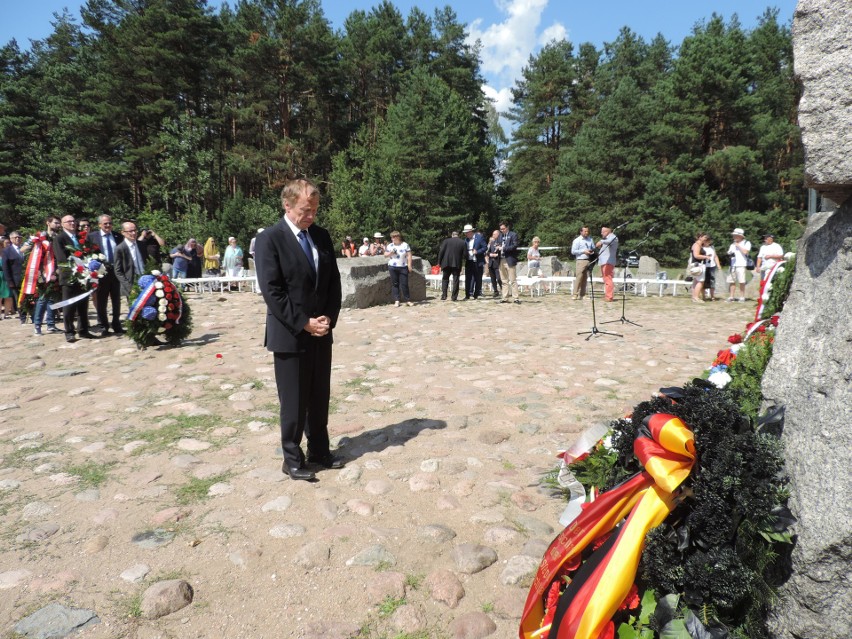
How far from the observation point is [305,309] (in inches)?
148

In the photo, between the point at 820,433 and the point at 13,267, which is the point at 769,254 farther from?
the point at 13,267

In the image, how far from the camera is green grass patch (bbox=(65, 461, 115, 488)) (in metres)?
3.82

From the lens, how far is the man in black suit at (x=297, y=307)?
3674 millimetres

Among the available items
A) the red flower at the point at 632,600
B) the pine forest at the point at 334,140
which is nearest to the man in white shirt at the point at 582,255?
the red flower at the point at 632,600

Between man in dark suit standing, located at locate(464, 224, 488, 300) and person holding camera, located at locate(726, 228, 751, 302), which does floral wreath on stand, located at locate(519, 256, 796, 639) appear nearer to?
man in dark suit standing, located at locate(464, 224, 488, 300)

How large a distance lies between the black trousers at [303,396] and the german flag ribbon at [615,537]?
6.73 ft

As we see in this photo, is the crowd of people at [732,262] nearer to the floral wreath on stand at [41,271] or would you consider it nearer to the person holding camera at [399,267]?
the person holding camera at [399,267]

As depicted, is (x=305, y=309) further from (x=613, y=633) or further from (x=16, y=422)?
(x=16, y=422)

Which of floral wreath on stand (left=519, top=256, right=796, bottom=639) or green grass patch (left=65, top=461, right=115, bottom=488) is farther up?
floral wreath on stand (left=519, top=256, right=796, bottom=639)

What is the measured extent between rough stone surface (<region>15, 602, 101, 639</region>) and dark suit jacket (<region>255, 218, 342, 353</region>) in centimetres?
172

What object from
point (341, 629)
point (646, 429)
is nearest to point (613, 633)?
point (646, 429)

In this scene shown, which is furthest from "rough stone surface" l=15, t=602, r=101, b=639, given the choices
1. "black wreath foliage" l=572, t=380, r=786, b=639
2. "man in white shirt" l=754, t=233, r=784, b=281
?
"man in white shirt" l=754, t=233, r=784, b=281

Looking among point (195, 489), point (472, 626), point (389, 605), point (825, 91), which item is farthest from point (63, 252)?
point (825, 91)

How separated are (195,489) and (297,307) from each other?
4.46 ft
